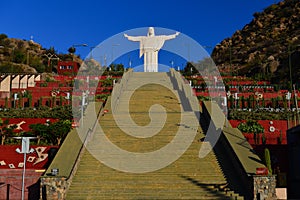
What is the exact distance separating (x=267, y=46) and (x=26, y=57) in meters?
41.0

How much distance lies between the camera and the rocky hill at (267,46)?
5094 cm

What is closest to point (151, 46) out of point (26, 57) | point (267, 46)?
point (267, 46)

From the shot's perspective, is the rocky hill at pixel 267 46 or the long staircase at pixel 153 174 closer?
the long staircase at pixel 153 174

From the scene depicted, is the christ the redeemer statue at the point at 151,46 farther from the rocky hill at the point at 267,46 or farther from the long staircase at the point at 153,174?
the long staircase at the point at 153,174

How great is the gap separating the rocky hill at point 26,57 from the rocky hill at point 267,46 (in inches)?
977

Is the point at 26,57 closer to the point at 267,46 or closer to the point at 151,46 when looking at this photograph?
the point at 151,46

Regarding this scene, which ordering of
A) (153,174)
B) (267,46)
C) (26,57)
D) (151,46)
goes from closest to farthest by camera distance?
(153,174), (151,46), (267,46), (26,57)

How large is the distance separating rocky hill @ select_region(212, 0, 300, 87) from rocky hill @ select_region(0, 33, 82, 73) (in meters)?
24.8

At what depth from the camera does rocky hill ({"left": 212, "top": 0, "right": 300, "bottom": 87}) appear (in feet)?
167

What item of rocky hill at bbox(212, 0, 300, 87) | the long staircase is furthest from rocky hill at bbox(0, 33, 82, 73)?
the long staircase

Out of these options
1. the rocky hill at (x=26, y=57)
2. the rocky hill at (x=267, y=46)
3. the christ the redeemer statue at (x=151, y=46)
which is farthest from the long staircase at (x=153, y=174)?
the rocky hill at (x=26, y=57)

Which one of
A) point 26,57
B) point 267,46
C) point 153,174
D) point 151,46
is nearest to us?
point 153,174

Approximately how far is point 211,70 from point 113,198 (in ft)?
128

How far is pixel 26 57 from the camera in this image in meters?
74.8
